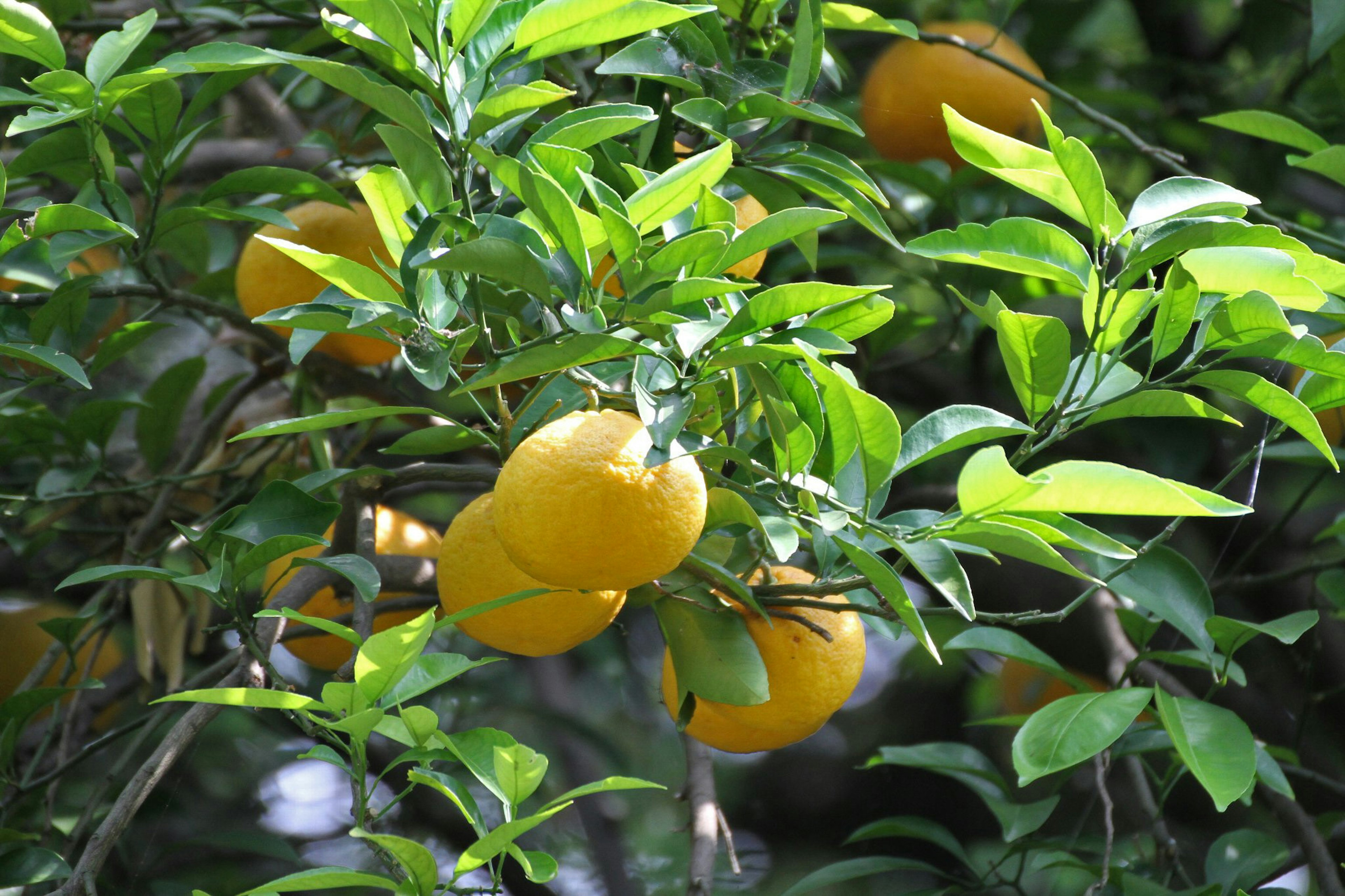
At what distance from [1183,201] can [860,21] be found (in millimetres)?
515

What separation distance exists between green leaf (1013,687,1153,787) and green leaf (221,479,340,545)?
54 centimetres

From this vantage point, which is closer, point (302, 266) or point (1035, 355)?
point (1035, 355)

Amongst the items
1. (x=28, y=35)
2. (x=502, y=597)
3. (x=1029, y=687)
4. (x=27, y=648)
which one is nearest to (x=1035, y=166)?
(x=502, y=597)

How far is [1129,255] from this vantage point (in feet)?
2.52

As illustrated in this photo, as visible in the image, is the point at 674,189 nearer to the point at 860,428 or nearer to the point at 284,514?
the point at 860,428

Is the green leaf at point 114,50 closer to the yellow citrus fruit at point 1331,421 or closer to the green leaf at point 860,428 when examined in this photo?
the green leaf at point 860,428

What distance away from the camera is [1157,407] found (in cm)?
80

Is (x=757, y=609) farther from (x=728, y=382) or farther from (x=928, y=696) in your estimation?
(x=928, y=696)

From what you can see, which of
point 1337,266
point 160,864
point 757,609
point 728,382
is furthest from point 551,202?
point 160,864

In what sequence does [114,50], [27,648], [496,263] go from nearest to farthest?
[496,263]
[114,50]
[27,648]

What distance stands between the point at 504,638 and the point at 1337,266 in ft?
2.12

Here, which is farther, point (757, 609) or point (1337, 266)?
point (757, 609)

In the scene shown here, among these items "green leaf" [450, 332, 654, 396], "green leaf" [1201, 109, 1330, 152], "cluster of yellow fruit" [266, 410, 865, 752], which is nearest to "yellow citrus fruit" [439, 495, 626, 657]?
"cluster of yellow fruit" [266, 410, 865, 752]

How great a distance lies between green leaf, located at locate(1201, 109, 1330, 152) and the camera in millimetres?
1152
